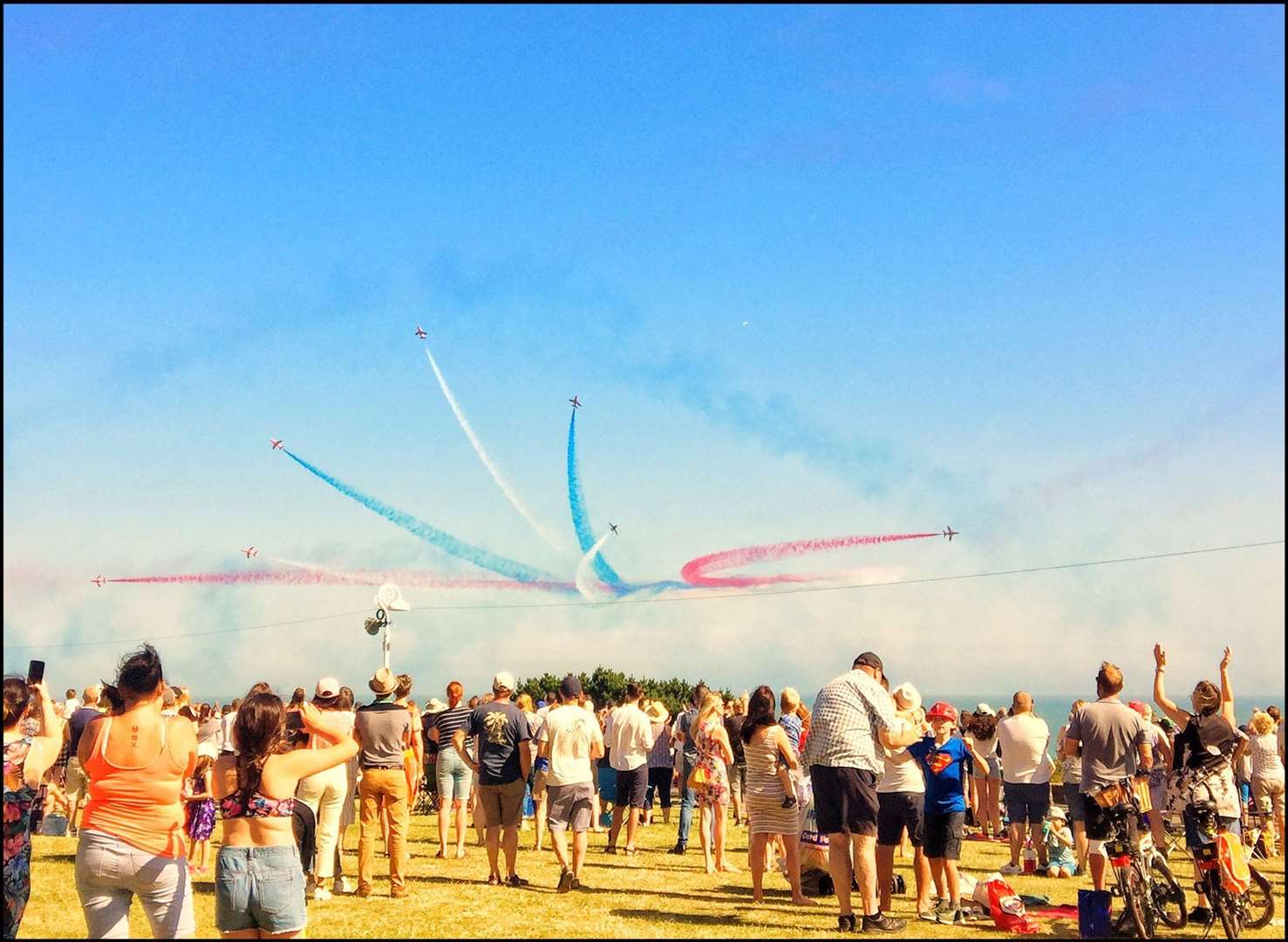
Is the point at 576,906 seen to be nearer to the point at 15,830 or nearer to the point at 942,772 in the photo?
the point at 942,772

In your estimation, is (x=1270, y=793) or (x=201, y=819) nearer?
(x=201, y=819)

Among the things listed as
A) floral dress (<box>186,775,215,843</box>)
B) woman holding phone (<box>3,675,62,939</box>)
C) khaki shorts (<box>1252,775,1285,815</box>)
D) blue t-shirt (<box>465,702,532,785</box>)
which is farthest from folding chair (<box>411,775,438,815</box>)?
woman holding phone (<box>3,675,62,939</box>)

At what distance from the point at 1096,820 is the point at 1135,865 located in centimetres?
42

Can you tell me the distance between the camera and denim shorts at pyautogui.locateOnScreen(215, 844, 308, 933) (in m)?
5.64

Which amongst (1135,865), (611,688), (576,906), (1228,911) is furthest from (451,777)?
(611,688)

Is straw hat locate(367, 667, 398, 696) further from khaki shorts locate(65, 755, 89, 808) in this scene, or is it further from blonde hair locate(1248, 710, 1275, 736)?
blonde hair locate(1248, 710, 1275, 736)

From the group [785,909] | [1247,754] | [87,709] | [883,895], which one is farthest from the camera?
[1247,754]

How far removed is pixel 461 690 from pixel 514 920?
370 cm

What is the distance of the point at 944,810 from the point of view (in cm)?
966

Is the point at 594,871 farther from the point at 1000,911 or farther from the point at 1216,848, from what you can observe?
the point at 1216,848

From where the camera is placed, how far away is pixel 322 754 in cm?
582

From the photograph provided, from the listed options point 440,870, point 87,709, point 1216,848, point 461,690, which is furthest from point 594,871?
point 1216,848

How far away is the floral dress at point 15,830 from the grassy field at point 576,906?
3005 mm

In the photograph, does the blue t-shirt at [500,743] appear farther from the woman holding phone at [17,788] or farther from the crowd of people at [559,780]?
the woman holding phone at [17,788]
